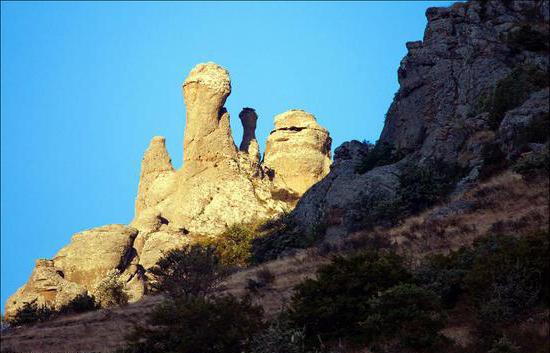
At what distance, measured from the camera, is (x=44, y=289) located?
62.8 m

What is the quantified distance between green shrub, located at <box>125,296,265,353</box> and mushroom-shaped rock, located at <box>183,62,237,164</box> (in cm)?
6944

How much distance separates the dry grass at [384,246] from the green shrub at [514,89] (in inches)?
336

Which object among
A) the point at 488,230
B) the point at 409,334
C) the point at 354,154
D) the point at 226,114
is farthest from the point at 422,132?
the point at 226,114

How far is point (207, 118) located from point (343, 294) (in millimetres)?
72556

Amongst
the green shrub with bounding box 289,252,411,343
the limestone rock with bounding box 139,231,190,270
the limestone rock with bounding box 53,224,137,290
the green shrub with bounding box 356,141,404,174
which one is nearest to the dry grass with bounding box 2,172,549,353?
the green shrub with bounding box 289,252,411,343

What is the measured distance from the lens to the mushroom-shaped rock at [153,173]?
90.3 meters

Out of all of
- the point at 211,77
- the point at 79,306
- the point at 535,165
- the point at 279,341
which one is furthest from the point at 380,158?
the point at 211,77

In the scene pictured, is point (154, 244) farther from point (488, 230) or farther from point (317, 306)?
→ point (317, 306)

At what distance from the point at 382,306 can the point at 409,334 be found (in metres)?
1.54

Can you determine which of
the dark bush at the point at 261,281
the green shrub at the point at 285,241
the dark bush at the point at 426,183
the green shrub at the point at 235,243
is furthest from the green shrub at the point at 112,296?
the dark bush at the point at 426,183

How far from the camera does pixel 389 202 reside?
132ft

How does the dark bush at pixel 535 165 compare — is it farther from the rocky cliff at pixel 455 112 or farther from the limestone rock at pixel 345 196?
the limestone rock at pixel 345 196

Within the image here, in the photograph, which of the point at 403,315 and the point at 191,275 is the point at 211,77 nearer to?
the point at 191,275

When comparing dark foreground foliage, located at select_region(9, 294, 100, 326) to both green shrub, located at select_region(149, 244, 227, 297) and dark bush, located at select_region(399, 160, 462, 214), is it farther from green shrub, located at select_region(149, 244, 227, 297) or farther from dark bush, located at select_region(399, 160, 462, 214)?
dark bush, located at select_region(399, 160, 462, 214)
